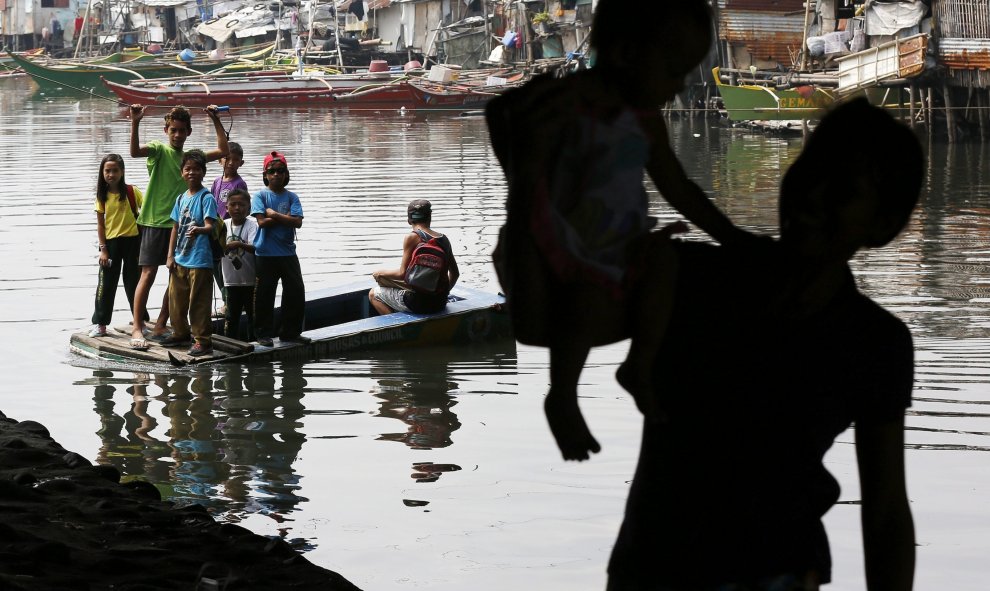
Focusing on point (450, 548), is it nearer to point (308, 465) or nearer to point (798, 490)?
point (308, 465)

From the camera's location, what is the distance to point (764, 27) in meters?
40.1

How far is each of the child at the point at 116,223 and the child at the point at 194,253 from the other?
0.62 metres

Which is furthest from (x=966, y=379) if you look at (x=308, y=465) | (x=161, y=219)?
(x=161, y=219)

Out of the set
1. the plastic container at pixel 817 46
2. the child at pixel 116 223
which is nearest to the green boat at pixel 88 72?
the plastic container at pixel 817 46

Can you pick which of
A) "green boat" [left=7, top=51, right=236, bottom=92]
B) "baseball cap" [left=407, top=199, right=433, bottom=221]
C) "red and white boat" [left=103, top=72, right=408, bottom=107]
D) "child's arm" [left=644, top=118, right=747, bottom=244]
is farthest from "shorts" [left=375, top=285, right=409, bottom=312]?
"green boat" [left=7, top=51, right=236, bottom=92]

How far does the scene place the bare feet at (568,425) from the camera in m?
1.62

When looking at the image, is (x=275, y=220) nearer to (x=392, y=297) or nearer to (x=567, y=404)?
(x=392, y=297)

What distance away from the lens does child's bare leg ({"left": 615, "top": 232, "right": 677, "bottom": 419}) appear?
1658 mm

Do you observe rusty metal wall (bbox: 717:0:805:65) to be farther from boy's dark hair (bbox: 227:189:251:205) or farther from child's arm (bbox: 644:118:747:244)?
child's arm (bbox: 644:118:747:244)

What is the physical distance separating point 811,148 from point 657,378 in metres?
0.36

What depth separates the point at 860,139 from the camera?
5.98 feet

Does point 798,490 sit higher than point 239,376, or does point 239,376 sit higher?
point 798,490

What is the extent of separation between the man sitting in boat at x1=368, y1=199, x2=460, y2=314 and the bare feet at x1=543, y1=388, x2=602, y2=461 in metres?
8.16

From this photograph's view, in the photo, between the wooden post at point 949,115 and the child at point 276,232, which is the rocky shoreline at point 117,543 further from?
the wooden post at point 949,115
